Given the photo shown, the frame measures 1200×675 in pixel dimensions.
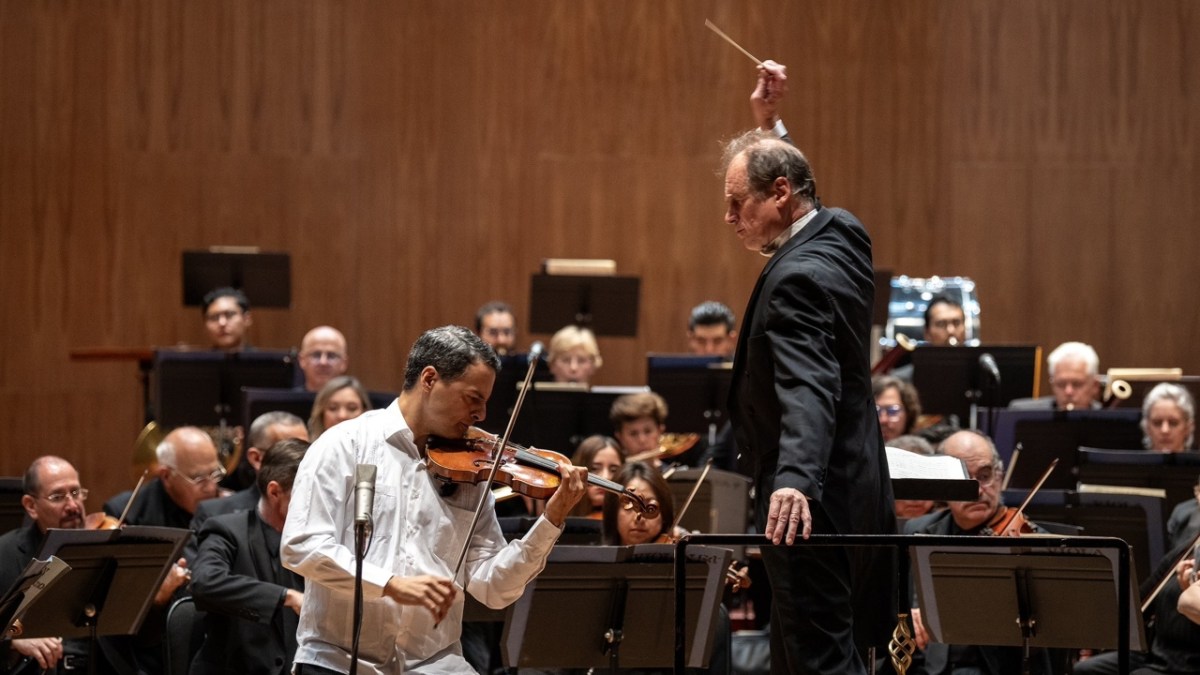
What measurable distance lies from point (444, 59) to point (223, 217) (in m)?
1.72

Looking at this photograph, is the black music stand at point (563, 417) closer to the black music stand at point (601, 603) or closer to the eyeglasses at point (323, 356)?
the eyeglasses at point (323, 356)

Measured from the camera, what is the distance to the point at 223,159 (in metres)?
9.77

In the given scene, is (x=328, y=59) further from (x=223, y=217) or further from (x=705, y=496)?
(x=705, y=496)

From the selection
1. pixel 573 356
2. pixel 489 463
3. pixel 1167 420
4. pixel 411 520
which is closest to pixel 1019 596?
pixel 489 463

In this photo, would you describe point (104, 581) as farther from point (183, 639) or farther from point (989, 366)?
point (989, 366)

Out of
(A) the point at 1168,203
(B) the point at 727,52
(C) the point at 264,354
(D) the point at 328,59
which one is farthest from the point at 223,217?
(A) the point at 1168,203

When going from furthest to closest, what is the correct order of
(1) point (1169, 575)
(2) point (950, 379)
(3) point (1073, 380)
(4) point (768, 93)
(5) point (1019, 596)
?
(3) point (1073, 380) < (2) point (950, 379) < (1) point (1169, 575) < (5) point (1019, 596) < (4) point (768, 93)

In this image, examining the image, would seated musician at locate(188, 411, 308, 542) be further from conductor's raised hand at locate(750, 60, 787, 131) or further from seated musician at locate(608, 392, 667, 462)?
conductor's raised hand at locate(750, 60, 787, 131)

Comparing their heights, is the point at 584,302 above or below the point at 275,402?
above

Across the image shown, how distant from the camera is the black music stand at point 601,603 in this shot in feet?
15.0

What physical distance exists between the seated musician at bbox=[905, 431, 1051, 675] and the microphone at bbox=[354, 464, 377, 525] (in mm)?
2436

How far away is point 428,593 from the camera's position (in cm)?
319

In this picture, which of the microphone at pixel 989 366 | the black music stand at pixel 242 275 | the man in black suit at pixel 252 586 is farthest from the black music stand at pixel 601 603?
the black music stand at pixel 242 275

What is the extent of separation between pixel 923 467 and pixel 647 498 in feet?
5.18
